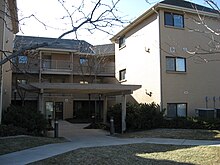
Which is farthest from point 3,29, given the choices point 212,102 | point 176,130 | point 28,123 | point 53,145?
point 212,102

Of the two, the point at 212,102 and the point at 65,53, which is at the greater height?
A: the point at 65,53

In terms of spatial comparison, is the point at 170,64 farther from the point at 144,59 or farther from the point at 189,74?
the point at 144,59

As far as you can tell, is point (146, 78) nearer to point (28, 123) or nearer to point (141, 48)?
point (141, 48)

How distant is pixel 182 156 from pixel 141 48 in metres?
14.1

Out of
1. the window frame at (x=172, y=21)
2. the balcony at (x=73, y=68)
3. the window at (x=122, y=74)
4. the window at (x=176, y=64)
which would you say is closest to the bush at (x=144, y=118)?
the window at (x=176, y=64)

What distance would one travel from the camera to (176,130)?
1858 centimetres

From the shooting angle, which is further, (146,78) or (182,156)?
(146,78)

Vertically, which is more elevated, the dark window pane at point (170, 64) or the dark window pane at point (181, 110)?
the dark window pane at point (170, 64)

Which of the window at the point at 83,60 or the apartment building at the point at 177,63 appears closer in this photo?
the apartment building at the point at 177,63

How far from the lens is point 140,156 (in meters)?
10.9

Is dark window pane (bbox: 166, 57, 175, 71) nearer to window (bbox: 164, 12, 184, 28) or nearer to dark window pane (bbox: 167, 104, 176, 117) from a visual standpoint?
window (bbox: 164, 12, 184, 28)

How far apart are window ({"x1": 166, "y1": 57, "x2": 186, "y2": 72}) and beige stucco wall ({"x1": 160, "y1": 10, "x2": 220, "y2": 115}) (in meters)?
0.28

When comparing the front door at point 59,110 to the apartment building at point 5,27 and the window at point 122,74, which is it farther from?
the apartment building at point 5,27

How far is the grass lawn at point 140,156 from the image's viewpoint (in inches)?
391
